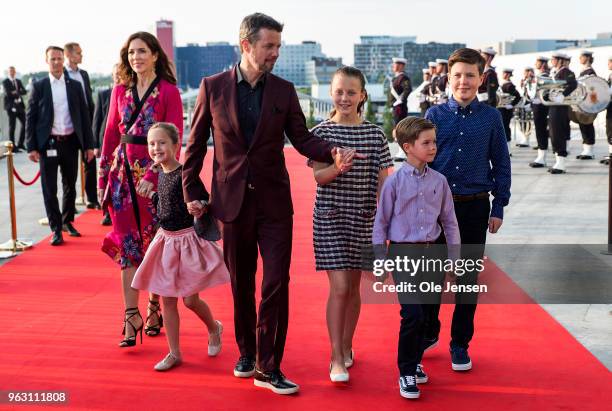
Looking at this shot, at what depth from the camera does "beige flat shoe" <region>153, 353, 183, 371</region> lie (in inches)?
195

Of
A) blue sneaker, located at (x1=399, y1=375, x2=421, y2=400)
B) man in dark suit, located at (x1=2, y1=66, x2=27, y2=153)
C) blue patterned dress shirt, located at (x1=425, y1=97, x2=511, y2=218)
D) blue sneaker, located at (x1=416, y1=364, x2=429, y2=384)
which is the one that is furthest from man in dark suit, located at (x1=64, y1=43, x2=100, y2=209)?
man in dark suit, located at (x1=2, y1=66, x2=27, y2=153)

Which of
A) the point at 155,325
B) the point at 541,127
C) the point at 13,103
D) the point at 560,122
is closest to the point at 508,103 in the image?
the point at 541,127

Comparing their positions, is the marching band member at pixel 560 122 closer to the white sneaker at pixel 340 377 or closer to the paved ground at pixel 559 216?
the paved ground at pixel 559 216

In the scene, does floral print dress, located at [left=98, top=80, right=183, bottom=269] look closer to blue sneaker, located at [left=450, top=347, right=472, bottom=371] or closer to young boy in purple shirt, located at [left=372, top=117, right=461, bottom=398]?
young boy in purple shirt, located at [left=372, top=117, right=461, bottom=398]

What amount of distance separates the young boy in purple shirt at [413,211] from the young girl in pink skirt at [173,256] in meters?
1.05

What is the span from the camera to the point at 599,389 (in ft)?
15.0

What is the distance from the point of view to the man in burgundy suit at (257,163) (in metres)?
4.54

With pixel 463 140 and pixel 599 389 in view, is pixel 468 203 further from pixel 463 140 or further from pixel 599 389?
pixel 599 389

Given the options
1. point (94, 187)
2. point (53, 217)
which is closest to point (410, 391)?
point (53, 217)

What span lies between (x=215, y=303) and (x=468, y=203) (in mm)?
2305

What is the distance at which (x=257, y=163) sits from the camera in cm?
456

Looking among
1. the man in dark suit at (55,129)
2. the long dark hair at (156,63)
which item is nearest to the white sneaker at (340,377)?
the long dark hair at (156,63)

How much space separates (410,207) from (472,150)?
1.85 feet

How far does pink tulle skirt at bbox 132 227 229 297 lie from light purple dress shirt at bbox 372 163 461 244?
1.01 meters
